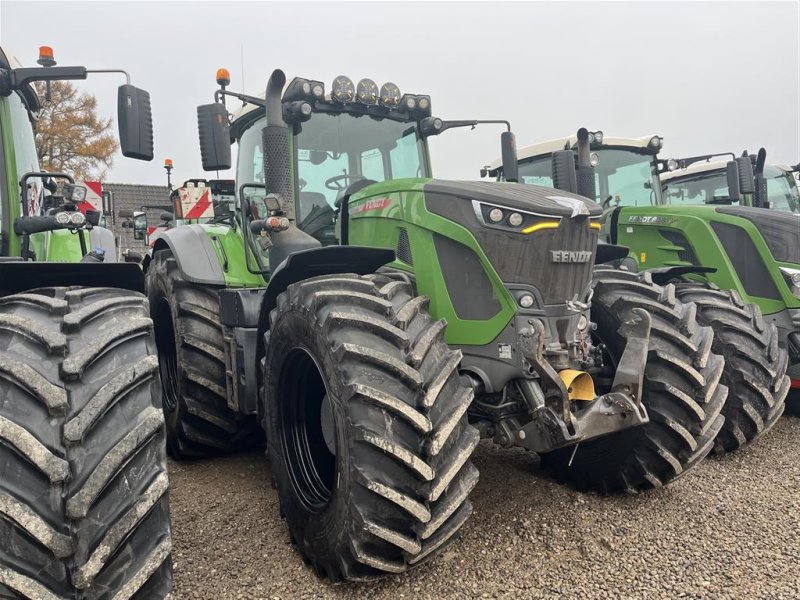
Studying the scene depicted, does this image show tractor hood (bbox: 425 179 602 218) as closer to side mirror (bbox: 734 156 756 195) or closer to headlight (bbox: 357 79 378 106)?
headlight (bbox: 357 79 378 106)

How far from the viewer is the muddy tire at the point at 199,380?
393 centimetres

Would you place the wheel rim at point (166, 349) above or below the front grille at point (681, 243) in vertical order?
below

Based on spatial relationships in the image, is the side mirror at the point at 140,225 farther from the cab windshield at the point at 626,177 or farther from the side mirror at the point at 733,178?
the side mirror at the point at 733,178

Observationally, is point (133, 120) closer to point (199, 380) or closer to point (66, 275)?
point (66, 275)

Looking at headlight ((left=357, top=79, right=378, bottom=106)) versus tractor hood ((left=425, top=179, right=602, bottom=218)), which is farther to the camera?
headlight ((left=357, top=79, right=378, bottom=106))

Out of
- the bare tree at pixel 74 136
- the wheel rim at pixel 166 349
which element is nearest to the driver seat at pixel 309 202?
the wheel rim at pixel 166 349

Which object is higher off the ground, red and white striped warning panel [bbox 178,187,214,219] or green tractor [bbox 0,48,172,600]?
red and white striped warning panel [bbox 178,187,214,219]

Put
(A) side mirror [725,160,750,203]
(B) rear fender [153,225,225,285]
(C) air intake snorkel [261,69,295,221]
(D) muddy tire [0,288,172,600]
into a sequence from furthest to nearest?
(A) side mirror [725,160,750,203] → (B) rear fender [153,225,225,285] → (C) air intake snorkel [261,69,295,221] → (D) muddy tire [0,288,172,600]

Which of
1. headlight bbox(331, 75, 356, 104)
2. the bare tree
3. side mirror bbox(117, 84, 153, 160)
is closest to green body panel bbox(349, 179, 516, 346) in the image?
headlight bbox(331, 75, 356, 104)

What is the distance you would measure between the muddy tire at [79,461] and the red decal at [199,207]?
5065mm

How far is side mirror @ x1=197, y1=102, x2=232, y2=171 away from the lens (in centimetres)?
337

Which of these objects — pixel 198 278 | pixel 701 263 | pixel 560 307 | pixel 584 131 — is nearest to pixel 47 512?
pixel 560 307

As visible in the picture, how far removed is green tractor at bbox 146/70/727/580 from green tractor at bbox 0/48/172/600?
0.73 m

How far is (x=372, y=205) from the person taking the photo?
335cm
